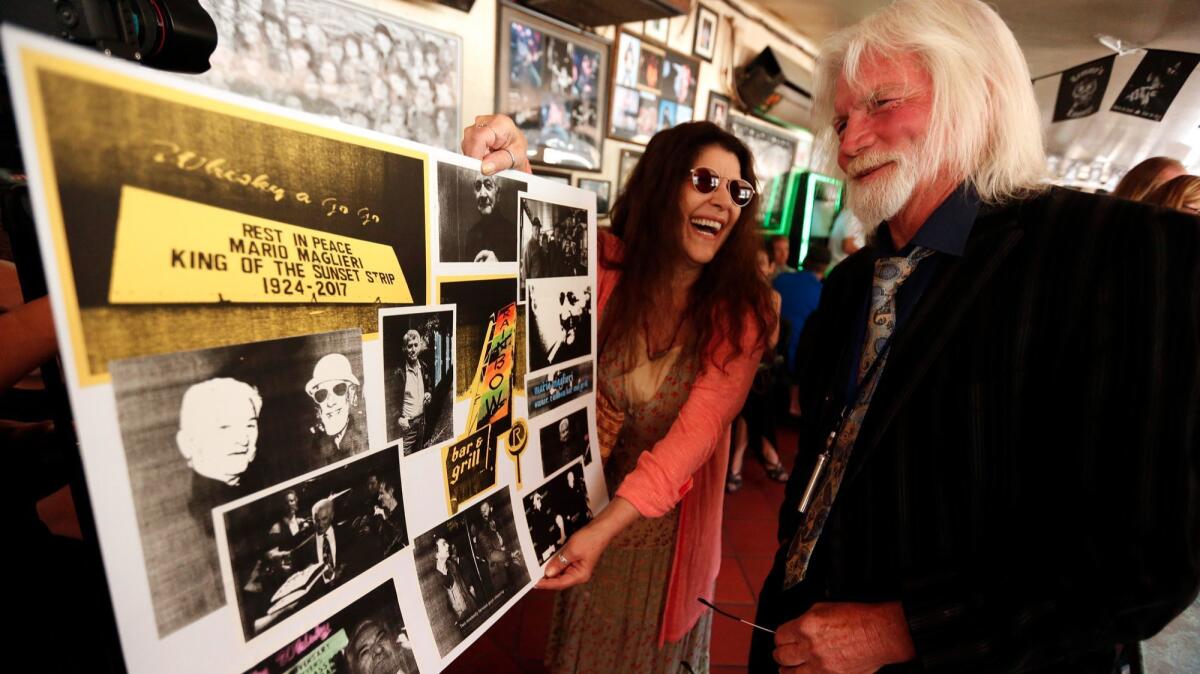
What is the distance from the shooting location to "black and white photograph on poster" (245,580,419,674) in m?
0.45

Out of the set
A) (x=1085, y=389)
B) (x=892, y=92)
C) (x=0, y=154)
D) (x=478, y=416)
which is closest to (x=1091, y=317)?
(x=1085, y=389)

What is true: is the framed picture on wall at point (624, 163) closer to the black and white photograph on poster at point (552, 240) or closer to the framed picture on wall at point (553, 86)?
the framed picture on wall at point (553, 86)

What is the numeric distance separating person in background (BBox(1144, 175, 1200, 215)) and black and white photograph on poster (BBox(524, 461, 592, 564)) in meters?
2.12

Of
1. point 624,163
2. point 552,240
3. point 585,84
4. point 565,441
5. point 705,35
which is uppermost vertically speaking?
point 705,35

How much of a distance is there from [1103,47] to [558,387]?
4.59 metres

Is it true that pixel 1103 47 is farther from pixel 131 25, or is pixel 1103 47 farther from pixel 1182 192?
pixel 131 25

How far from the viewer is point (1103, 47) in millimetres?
3283

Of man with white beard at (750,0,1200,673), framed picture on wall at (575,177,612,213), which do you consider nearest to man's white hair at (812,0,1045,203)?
man with white beard at (750,0,1200,673)

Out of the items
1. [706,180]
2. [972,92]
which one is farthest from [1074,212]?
[706,180]

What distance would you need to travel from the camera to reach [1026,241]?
0.72 meters

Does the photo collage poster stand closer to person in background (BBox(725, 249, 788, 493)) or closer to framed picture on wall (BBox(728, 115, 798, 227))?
person in background (BBox(725, 249, 788, 493))

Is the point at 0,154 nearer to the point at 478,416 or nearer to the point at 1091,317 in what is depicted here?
the point at 478,416

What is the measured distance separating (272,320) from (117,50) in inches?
10.8

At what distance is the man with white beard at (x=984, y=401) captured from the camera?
59 centimetres
